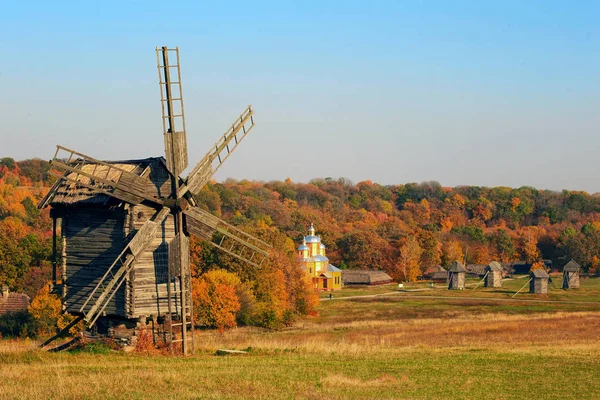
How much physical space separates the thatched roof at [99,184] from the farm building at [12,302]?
2692cm

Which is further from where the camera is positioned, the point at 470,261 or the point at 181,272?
the point at 470,261

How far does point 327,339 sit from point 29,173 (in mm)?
107932

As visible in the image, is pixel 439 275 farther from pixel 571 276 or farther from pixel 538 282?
pixel 538 282

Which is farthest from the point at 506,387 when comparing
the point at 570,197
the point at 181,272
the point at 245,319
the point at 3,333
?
the point at 570,197

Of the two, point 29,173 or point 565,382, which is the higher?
point 29,173

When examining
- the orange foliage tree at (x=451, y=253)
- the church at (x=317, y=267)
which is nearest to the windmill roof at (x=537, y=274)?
the church at (x=317, y=267)

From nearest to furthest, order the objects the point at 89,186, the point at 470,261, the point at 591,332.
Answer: the point at 89,186 < the point at 591,332 < the point at 470,261

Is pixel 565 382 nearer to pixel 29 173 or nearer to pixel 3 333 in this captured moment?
pixel 3 333

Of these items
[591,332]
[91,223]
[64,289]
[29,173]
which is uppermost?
[29,173]

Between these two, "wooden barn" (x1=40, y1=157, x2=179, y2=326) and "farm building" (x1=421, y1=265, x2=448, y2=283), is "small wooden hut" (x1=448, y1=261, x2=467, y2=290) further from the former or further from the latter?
"wooden barn" (x1=40, y1=157, x2=179, y2=326)

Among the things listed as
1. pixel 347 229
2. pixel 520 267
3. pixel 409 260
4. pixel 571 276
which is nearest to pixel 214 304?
pixel 571 276

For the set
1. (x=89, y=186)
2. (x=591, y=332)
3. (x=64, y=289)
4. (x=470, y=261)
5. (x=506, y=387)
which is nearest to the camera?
(x=506, y=387)

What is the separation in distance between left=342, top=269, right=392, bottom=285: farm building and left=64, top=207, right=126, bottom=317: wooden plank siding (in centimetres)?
7540

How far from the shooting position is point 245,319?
55062 mm
